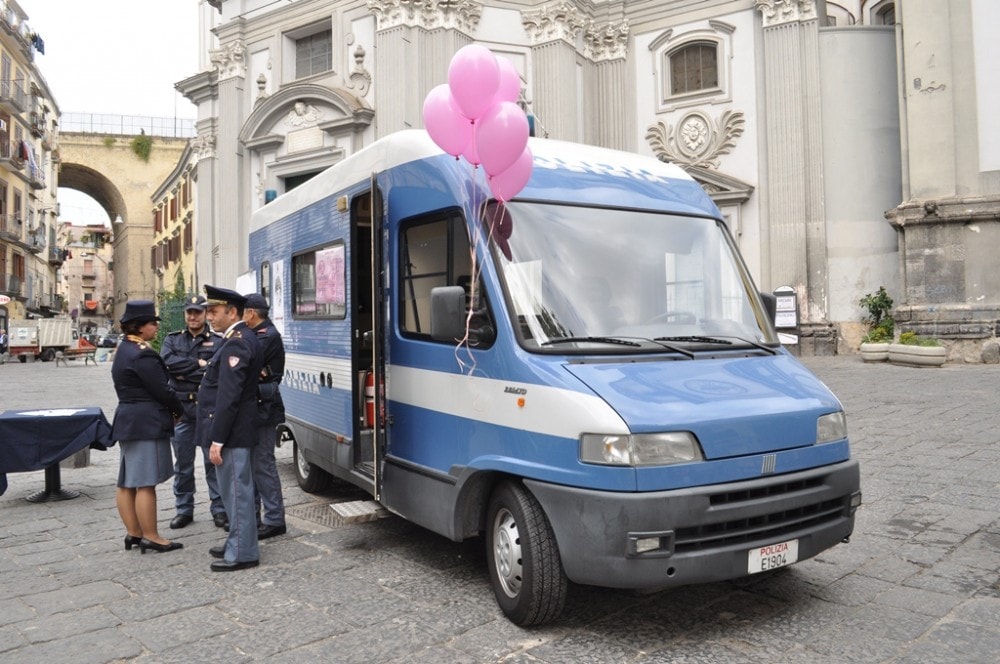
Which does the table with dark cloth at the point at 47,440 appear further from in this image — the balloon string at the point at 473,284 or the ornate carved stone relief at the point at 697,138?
the ornate carved stone relief at the point at 697,138

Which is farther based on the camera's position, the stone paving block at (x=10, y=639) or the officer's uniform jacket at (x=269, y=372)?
the officer's uniform jacket at (x=269, y=372)

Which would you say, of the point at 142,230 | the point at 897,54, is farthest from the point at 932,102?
the point at 142,230

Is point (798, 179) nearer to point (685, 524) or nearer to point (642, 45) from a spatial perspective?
point (642, 45)

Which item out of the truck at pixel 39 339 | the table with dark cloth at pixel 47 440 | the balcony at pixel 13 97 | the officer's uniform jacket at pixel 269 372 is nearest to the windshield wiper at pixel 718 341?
the officer's uniform jacket at pixel 269 372

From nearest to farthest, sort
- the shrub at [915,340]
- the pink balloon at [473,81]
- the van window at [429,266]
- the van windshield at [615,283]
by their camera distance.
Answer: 1. the van windshield at [615,283]
2. the van window at [429,266]
3. the pink balloon at [473,81]
4. the shrub at [915,340]

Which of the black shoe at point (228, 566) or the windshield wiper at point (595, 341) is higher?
the windshield wiper at point (595, 341)

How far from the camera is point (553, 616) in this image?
13.0 feet

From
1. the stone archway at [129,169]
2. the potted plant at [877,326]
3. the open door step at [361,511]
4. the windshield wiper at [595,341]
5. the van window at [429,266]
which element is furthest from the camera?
the stone archway at [129,169]

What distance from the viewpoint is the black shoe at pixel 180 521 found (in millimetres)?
6270

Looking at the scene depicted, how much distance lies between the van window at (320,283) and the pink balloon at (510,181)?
1932 millimetres

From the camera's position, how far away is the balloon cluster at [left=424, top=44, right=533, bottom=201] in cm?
456

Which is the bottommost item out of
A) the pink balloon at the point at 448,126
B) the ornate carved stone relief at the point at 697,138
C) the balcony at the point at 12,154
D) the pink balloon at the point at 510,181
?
the pink balloon at the point at 510,181

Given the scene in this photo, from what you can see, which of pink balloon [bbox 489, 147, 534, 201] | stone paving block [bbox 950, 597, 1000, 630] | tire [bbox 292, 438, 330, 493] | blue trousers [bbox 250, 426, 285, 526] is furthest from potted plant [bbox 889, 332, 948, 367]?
blue trousers [bbox 250, 426, 285, 526]

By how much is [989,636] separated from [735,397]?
1.61m
